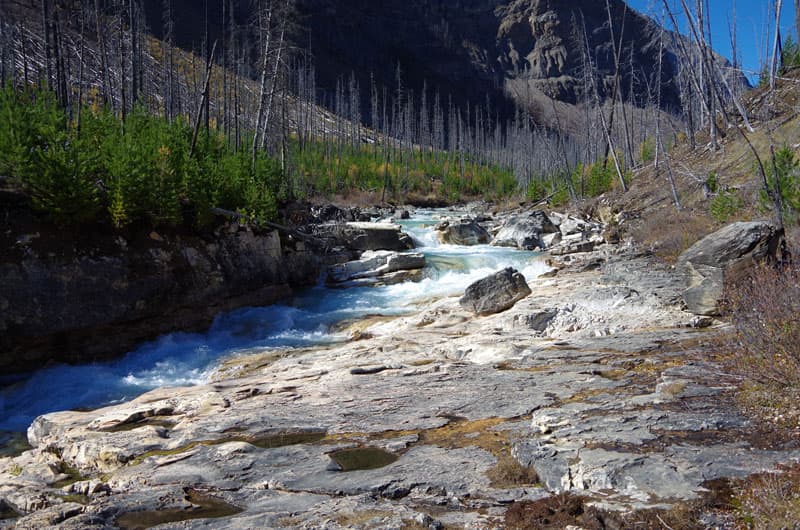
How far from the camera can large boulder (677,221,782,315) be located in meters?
9.66

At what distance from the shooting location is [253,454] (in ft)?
19.4

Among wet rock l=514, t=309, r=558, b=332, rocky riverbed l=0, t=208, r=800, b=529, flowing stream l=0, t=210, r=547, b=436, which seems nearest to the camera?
rocky riverbed l=0, t=208, r=800, b=529

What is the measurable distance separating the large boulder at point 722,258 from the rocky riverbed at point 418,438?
432mm

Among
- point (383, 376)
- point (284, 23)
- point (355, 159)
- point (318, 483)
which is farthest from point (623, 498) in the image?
point (355, 159)

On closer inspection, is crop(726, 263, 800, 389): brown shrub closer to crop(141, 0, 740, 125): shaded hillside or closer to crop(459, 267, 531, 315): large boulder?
crop(459, 267, 531, 315): large boulder

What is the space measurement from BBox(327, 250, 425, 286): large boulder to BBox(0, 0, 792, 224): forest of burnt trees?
3639 mm

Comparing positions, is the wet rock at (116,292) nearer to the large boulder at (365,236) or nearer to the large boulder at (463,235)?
the large boulder at (365,236)

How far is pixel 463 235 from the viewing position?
27.7m

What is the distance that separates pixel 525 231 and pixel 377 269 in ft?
32.5

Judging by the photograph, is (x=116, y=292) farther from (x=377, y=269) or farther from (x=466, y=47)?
(x=466, y=47)

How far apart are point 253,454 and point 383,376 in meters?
3.19

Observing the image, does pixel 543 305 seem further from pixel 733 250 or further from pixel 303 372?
pixel 303 372

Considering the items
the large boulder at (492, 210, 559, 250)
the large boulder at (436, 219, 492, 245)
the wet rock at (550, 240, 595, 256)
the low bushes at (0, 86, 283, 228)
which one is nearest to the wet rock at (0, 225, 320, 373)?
the low bushes at (0, 86, 283, 228)

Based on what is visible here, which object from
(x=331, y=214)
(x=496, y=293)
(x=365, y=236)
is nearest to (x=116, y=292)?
(x=496, y=293)
